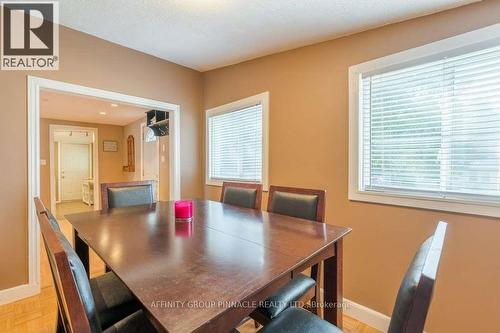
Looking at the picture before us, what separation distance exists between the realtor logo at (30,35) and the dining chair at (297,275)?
7.60 feet

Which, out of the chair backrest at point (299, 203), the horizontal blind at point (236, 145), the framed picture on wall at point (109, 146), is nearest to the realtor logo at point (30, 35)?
the horizontal blind at point (236, 145)

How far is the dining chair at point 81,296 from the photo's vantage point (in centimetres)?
59

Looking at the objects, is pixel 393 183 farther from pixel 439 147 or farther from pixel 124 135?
pixel 124 135

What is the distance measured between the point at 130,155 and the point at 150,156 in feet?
4.24

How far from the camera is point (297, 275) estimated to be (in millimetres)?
1384

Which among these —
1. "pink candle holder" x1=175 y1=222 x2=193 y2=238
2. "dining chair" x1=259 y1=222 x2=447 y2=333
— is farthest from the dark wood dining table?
"dining chair" x1=259 y1=222 x2=447 y2=333

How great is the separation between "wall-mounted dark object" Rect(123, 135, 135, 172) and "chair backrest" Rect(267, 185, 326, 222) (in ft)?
16.5

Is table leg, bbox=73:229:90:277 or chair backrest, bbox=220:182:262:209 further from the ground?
chair backrest, bbox=220:182:262:209

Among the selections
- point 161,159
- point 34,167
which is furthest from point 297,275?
point 161,159

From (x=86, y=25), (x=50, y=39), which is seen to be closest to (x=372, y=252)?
(x=86, y=25)

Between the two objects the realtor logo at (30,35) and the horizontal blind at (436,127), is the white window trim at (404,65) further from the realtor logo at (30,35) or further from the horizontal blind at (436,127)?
the realtor logo at (30,35)

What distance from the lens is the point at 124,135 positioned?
249 inches

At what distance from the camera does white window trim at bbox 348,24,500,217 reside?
1450mm

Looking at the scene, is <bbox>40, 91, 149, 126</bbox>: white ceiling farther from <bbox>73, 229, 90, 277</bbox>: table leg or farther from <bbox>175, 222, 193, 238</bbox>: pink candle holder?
<bbox>175, 222, 193, 238</bbox>: pink candle holder
